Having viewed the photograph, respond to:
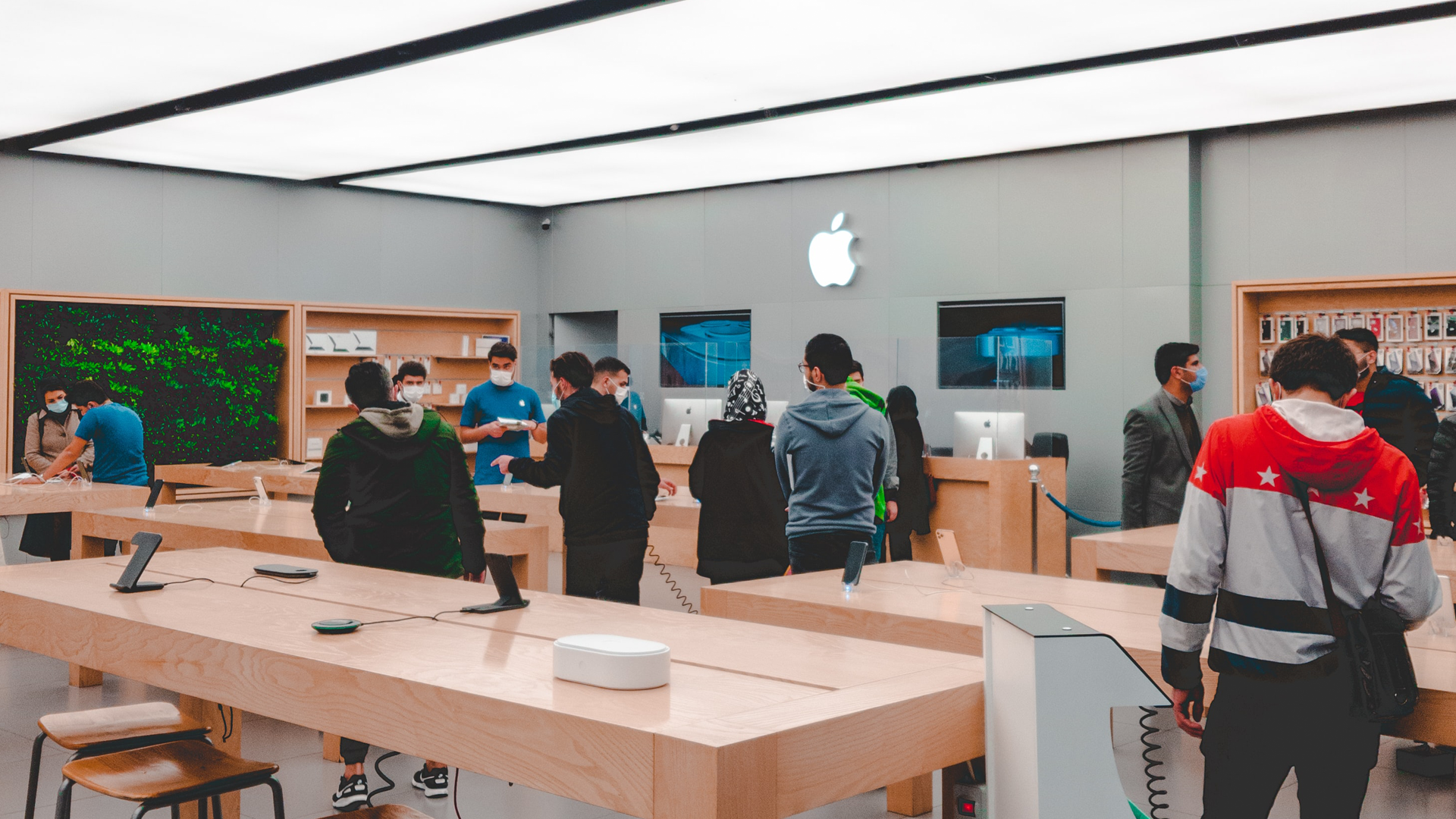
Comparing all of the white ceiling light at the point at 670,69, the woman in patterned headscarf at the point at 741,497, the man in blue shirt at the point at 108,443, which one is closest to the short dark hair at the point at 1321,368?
the woman in patterned headscarf at the point at 741,497

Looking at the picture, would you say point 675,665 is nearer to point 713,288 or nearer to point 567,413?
point 567,413

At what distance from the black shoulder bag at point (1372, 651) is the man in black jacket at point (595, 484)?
9.18 ft

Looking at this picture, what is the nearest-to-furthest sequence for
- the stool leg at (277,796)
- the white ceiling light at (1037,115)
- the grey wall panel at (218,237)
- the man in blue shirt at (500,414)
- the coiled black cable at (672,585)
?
the stool leg at (277,796), the coiled black cable at (672,585), the white ceiling light at (1037,115), the man in blue shirt at (500,414), the grey wall panel at (218,237)

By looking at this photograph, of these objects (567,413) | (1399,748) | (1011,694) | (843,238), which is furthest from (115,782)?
(843,238)

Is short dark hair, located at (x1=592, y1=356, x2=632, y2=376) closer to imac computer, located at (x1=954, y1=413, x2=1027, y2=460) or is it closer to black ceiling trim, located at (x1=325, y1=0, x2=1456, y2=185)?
black ceiling trim, located at (x1=325, y1=0, x2=1456, y2=185)

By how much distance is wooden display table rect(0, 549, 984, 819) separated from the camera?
5.00 feet

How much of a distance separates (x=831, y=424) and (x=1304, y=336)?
6.04 ft

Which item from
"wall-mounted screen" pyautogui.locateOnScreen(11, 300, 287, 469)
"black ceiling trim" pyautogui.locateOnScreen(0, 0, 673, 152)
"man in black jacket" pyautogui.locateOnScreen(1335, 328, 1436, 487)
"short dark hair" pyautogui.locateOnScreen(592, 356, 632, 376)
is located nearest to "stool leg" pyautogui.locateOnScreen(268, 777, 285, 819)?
"short dark hair" pyautogui.locateOnScreen(592, 356, 632, 376)

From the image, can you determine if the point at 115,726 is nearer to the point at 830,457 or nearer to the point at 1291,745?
the point at 830,457

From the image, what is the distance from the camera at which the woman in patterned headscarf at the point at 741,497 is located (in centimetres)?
459

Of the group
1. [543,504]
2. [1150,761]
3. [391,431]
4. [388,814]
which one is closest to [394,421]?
[391,431]

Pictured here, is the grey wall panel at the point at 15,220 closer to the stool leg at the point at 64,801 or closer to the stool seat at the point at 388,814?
the stool leg at the point at 64,801

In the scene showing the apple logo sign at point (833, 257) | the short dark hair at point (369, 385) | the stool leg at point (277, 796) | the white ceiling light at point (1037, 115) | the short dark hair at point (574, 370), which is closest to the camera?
the stool leg at point (277, 796)

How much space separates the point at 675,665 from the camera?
2041mm
